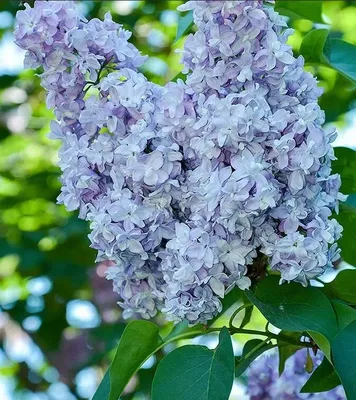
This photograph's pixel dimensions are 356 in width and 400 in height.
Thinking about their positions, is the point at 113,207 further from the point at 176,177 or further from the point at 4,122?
the point at 4,122

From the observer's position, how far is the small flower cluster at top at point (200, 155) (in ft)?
2.89

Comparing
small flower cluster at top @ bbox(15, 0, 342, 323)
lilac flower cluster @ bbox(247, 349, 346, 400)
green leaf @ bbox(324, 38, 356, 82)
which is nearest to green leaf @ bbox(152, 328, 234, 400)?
small flower cluster at top @ bbox(15, 0, 342, 323)

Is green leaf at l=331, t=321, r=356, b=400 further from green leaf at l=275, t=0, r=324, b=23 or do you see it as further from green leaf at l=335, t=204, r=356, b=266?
green leaf at l=275, t=0, r=324, b=23

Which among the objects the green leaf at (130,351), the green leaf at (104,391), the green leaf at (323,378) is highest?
the green leaf at (130,351)

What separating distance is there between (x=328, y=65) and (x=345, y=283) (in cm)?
28

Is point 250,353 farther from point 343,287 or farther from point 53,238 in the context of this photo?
point 53,238

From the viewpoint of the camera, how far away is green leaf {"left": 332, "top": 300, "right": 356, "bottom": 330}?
95cm

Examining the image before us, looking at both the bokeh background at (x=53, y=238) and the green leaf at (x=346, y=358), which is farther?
the bokeh background at (x=53, y=238)

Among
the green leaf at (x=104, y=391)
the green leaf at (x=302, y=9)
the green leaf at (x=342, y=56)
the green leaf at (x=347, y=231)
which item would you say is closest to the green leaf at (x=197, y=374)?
the green leaf at (x=104, y=391)

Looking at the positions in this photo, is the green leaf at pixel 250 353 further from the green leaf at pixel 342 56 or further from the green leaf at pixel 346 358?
the green leaf at pixel 342 56

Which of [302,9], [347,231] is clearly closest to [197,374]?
[347,231]

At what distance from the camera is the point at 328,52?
3.78ft

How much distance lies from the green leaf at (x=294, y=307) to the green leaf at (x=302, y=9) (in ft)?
1.85

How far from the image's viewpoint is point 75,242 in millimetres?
2562
